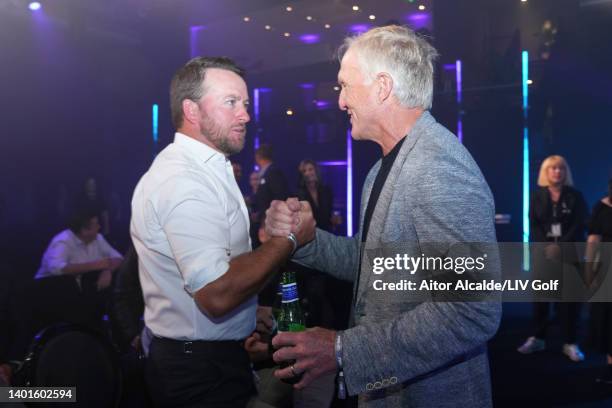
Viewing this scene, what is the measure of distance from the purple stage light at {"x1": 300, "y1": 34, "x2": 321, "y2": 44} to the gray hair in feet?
21.8

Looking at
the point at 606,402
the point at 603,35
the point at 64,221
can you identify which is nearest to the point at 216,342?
the point at 606,402

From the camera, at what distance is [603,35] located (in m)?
6.67

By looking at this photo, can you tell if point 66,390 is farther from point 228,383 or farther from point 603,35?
point 603,35

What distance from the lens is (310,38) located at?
7.88 meters

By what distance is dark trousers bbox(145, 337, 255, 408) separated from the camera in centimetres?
162

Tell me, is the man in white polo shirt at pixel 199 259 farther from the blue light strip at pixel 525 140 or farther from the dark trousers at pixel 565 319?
the blue light strip at pixel 525 140

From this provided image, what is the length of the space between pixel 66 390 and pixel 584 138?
666 cm

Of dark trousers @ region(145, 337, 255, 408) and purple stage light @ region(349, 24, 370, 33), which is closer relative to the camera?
dark trousers @ region(145, 337, 255, 408)

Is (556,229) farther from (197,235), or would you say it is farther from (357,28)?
(197,235)

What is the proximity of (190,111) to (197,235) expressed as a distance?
58 centimetres

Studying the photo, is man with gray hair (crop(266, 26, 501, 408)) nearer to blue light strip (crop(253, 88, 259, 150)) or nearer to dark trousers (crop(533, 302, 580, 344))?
dark trousers (crop(533, 302, 580, 344))

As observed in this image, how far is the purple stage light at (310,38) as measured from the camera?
780 cm

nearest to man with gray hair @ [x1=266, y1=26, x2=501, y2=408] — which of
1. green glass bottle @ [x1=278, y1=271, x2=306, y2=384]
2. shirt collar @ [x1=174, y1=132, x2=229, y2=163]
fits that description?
green glass bottle @ [x1=278, y1=271, x2=306, y2=384]

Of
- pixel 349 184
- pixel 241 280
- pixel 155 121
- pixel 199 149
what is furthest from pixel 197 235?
pixel 155 121
